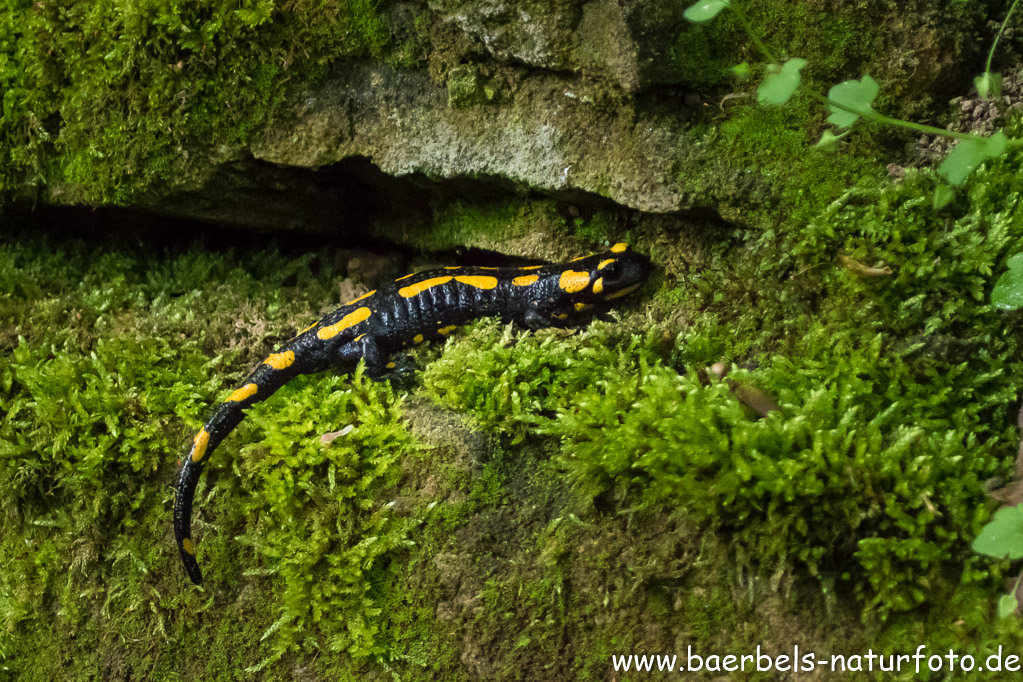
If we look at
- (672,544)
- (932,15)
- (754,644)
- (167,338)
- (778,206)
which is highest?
(932,15)

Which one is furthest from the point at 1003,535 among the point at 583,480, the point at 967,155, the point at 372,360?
the point at 372,360

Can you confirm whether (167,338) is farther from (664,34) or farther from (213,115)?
(664,34)

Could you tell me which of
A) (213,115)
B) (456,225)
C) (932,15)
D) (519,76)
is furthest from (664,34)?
(213,115)

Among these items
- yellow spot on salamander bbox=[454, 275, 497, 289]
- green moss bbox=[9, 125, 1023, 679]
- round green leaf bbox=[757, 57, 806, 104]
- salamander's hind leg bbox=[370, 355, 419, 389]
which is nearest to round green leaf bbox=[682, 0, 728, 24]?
round green leaf bbox=[757, 57, 806, 104]

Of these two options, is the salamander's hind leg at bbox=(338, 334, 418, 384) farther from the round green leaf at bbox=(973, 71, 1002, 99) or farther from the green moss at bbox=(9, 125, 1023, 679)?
the round green leaf at bbox=(973, 71, 1002, 99)

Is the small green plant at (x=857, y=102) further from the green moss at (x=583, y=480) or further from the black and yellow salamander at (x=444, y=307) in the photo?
the black and yellow salamander at (x=444, y=307)

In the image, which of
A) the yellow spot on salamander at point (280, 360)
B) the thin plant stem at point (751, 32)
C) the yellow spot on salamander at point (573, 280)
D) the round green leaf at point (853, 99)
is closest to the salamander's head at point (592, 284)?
the yellow spot on salamander at point (573, 280)

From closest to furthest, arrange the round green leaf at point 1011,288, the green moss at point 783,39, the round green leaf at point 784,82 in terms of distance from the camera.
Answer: the round green leaf at point 784,82, the round green leaf at point 1011,288, the green moss at point 783,39

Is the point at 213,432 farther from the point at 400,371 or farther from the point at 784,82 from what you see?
the point at 784,82
